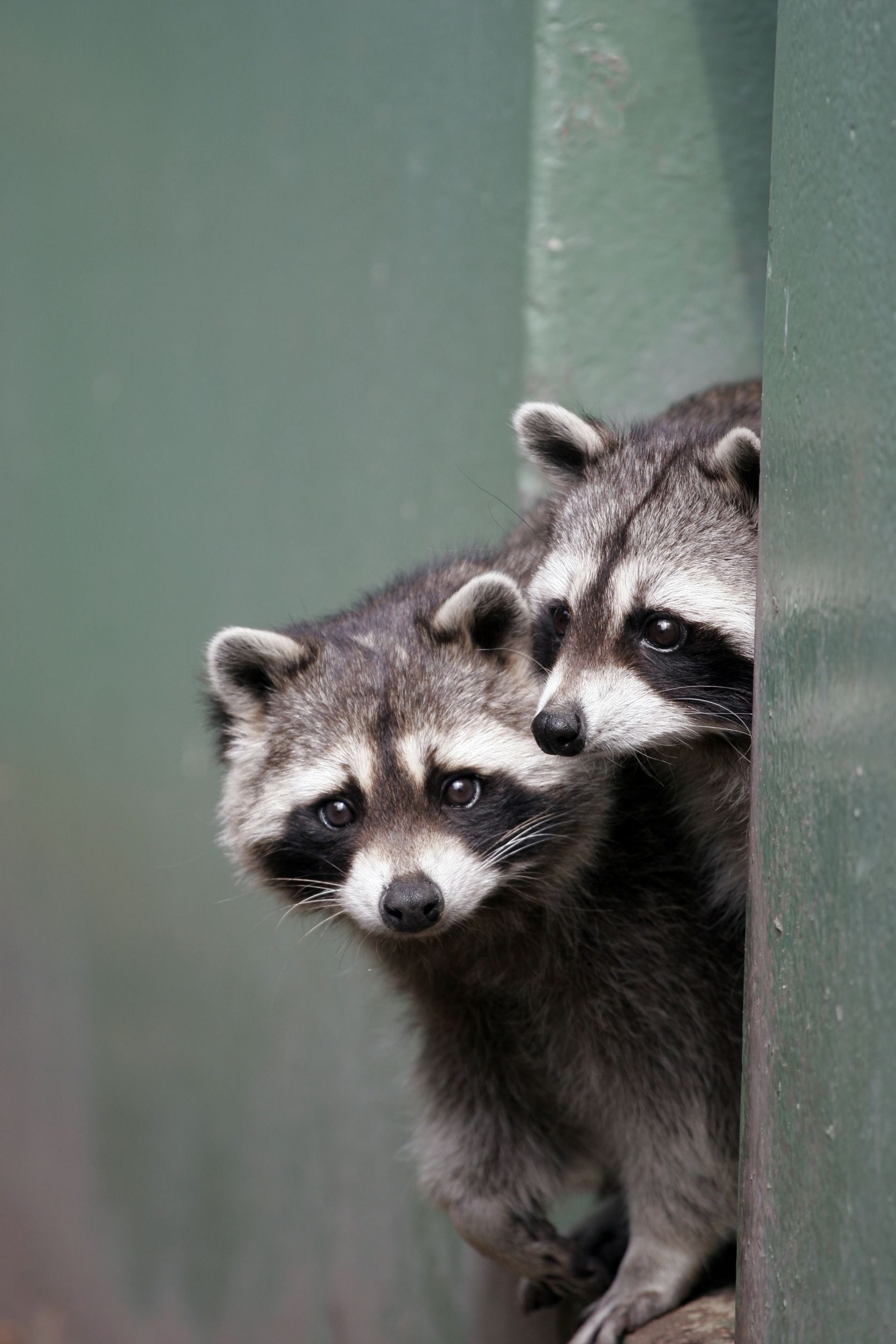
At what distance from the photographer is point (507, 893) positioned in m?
2.72

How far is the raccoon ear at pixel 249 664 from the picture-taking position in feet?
9.03

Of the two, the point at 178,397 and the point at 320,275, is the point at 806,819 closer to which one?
the point at 320,275

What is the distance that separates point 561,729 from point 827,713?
2.28 ft

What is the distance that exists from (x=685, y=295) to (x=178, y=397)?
5.62 ft

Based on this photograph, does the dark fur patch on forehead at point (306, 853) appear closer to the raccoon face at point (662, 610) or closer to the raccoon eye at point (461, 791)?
the raccoon eye at point (461, 791)

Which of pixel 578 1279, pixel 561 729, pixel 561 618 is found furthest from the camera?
pixel 578 1279

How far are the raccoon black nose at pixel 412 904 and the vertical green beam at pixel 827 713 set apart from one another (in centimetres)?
64

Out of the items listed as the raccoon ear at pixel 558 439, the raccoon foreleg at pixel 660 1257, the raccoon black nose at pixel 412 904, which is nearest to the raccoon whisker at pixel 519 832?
the raccoon black nose at pixel 412 904

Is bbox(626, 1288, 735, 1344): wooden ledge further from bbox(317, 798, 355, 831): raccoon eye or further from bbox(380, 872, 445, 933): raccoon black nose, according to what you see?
bbox(317, 798, 355, 831): raccoon eye

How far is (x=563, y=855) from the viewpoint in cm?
268

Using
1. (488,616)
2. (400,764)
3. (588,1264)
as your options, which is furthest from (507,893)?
(588,1264)

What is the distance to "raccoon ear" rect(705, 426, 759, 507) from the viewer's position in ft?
7.56

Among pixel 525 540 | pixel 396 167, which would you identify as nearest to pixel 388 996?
pixel 525 540

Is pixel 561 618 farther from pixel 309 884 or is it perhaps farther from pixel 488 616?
pixel 309 884
